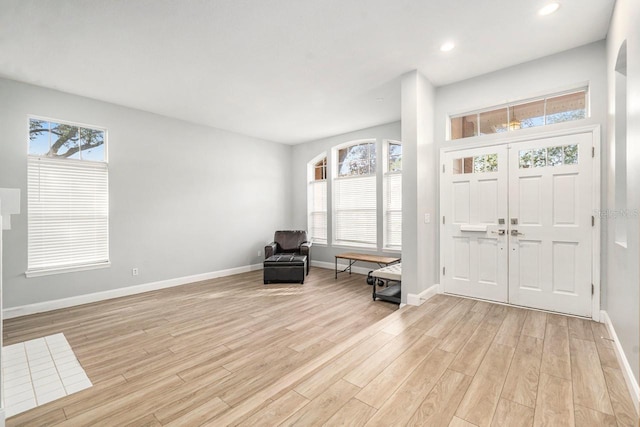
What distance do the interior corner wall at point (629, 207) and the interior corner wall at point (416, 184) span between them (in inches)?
67.6

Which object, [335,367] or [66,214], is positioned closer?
[335,367]

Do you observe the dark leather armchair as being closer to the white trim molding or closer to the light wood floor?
the light wood floor

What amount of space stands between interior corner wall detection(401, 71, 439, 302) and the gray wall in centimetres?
183

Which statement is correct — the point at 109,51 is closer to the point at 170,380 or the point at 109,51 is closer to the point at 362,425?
the point at 170,380

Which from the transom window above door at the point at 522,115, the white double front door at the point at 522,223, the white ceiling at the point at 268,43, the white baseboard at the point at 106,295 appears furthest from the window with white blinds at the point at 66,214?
the transom window above door at the point at 522,115

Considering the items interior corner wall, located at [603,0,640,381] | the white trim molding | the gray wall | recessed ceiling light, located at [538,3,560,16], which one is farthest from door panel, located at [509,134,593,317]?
the gray wall

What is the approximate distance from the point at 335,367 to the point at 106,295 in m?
4.03

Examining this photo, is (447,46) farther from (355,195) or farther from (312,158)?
(312,158)

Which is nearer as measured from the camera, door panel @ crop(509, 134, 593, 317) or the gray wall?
door panel @ crop(509, 134, 593, 317)

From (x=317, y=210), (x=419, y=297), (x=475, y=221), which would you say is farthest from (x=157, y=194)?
(x=475, y=221)

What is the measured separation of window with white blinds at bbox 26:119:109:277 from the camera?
12.7 feet

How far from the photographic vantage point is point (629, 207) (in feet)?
6.48

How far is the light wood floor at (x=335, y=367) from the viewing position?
1714 mm

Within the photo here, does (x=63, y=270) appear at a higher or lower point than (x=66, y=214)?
lower
